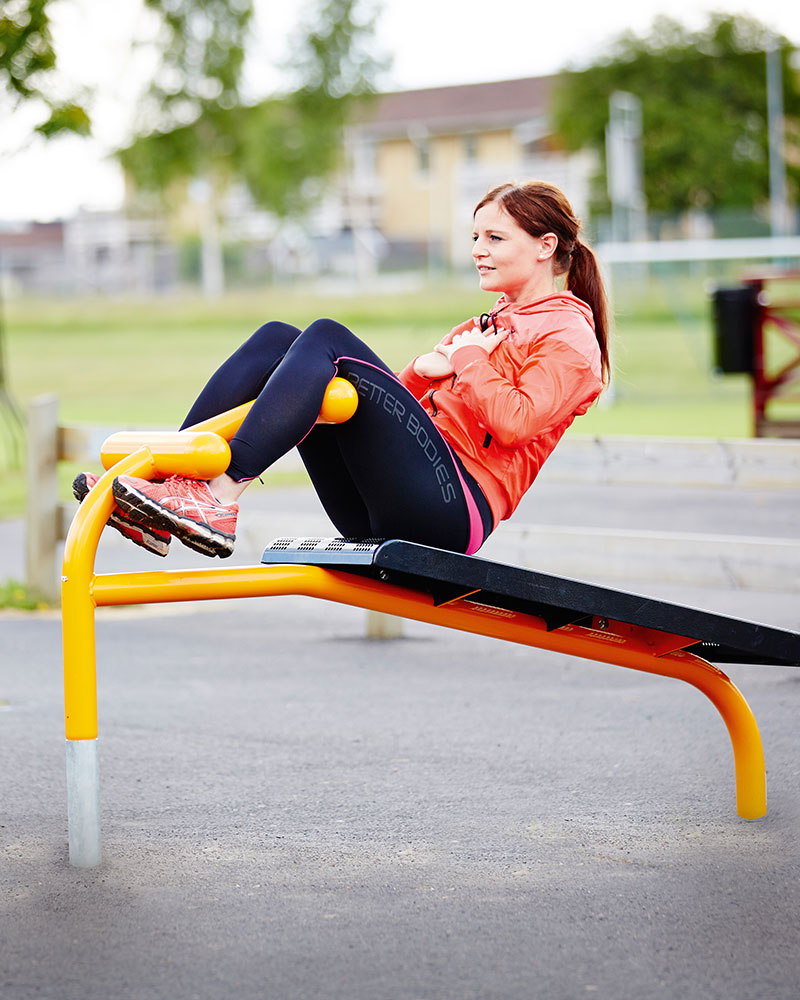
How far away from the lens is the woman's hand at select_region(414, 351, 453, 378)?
3.33 metres

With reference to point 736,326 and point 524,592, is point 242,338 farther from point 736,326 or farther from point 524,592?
point 524,592

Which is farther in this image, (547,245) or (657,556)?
(657,556)

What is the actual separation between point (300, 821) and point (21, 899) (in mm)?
789

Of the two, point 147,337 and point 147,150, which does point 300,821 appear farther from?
point 147,150

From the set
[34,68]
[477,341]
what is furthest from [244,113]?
[477,341]

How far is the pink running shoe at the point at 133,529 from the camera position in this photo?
2979 millimetres

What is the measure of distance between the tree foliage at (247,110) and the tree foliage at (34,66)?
112 ft

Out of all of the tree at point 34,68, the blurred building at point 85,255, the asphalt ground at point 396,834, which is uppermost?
the blurred building at point 85,255

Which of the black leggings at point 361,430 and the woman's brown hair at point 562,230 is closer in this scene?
the black leggings at point 361,430

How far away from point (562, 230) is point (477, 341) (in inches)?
16.7

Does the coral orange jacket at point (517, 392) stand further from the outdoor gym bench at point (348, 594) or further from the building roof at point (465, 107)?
the building roof at point (465, 107)

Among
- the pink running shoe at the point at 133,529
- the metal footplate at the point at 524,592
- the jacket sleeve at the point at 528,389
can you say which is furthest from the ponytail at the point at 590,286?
the pink running shoe at the point at 133,529

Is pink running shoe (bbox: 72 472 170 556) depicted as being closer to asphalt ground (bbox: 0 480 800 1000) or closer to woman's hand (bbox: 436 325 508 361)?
asphalt ground (bbox: 0 480 800 1000)

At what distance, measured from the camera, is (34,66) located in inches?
402
